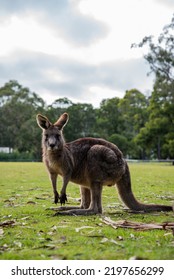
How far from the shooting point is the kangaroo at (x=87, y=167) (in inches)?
221

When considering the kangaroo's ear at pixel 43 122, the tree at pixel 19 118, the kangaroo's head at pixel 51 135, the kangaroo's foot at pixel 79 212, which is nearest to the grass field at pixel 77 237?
the kangaroo's foot at pixel 79 212

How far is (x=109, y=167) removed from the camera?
18.7 feet

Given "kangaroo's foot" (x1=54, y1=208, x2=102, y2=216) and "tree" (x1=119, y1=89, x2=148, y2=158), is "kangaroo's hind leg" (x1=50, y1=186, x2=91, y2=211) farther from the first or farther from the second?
"tree" (x1=119, y1=89, x2=148, y2=158)

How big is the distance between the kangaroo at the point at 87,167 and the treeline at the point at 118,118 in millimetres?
30510

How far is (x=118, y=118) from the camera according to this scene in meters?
55.9

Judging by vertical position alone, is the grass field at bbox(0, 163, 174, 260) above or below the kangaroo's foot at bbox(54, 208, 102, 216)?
below

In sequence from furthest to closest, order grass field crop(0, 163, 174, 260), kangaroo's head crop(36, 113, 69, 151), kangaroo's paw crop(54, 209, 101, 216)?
kangaroo's head crop(36, 113, 69, 151)
kangaroo's paw crop(54, 209, 101, 216)
grass field crop(0, 163, 174, 260)

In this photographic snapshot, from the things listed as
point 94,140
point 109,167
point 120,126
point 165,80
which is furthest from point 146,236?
point 120,126

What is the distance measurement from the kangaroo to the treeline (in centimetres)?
3051

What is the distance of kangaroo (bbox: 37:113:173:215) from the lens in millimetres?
5625

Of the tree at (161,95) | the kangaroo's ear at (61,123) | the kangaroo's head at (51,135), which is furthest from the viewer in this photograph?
the tree at (161,95)

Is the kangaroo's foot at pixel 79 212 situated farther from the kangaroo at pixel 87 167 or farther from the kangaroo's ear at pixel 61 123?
the kangaroo's ear at pixel 61 123

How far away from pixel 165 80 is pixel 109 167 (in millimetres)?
32461

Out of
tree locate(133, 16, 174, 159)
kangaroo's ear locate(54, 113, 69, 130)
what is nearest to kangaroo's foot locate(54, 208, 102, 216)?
kangaroo's ear locate(54, 113, 69, 130)
